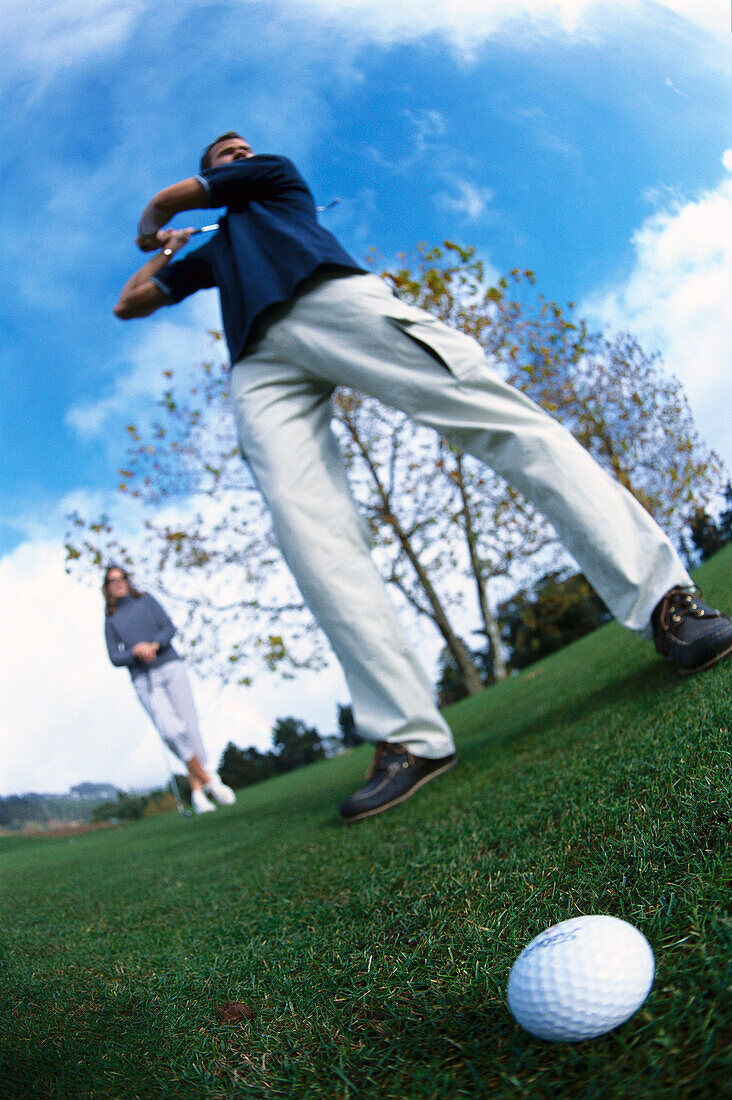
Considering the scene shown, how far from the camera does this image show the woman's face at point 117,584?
20.0 feet

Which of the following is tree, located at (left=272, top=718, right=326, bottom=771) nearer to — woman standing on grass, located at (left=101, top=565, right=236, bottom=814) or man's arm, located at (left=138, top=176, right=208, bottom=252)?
woman standing on grass, located at (left=101, top=565, right=236, bottom=814)

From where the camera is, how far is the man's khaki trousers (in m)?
2.01

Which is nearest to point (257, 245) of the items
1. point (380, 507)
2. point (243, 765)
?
point (380, 507)

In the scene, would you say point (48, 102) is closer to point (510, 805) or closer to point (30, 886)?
point (510, 805)

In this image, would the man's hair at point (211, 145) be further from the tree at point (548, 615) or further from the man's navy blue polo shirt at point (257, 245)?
the tree at point (548, 615)

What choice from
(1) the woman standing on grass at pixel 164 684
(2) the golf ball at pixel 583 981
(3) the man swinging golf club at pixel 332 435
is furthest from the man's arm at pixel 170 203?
(1) the woman standing on grass at pixel 164 684

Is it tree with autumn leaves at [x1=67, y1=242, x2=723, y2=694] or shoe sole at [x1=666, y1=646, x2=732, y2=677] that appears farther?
tree with autumn leaves at [x1=67, y1=242, x2=723, y2=694]

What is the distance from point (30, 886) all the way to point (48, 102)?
2435 millimetres

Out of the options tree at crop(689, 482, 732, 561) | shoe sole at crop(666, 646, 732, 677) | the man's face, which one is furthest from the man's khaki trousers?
the man's face

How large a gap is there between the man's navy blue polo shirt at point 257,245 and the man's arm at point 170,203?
32mm

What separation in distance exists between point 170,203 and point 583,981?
7.60 feet

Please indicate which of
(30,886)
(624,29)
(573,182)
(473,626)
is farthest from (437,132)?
→ (473,626)

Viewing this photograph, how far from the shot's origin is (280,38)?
2125mm

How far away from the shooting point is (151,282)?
251 centimetres
